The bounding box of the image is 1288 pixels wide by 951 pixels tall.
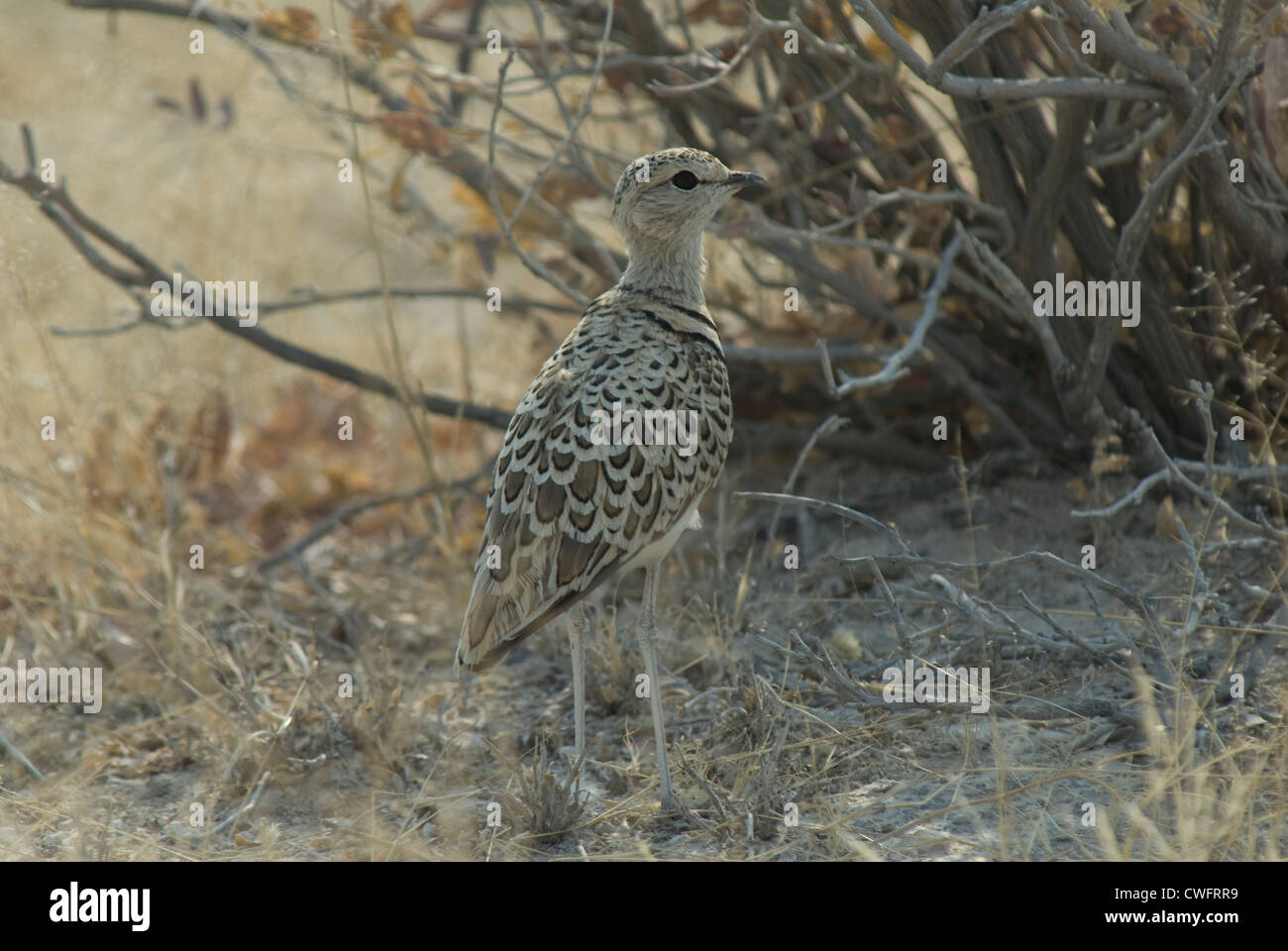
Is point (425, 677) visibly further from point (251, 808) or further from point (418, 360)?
point (418, 360)

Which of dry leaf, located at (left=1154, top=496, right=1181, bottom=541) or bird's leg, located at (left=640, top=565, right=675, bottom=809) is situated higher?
dry leaf, located at (left=1154, top=496, right=1181, bottom=541)

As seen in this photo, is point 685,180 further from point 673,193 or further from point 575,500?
point 575,500

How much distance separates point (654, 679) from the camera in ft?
11.5

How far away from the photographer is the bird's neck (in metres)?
3.93

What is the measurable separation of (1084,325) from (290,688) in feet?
10.1

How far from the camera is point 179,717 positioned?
408cm

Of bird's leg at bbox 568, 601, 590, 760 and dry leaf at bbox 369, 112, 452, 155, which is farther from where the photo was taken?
dry leaf at bbox 369, 112, 452, 155

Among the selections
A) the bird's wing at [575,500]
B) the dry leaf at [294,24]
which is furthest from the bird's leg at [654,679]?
the dry leaf at [294,24]

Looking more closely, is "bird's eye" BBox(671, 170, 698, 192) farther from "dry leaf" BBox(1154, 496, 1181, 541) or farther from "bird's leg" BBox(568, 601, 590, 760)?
"dry leaf" BBox(1154, 496, 1181, 541)

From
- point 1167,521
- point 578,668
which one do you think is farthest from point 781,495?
point 1167,521

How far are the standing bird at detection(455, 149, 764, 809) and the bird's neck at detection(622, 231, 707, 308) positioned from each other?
0.08 m

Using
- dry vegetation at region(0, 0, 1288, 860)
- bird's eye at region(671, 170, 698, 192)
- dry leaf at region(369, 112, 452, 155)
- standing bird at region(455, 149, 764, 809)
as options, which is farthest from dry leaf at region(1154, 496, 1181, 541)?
dry leaf at region(369, 112, 452, 155)
